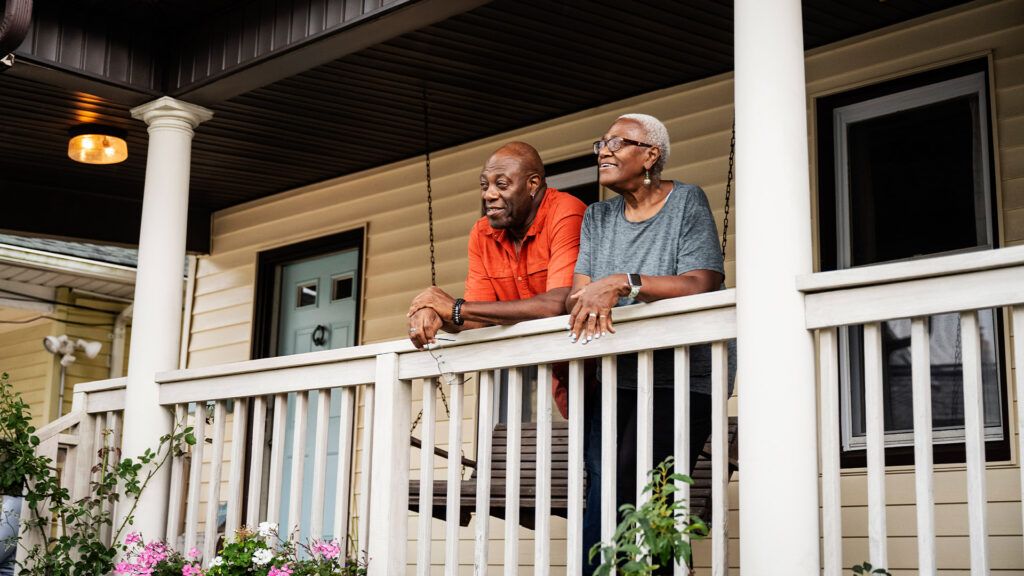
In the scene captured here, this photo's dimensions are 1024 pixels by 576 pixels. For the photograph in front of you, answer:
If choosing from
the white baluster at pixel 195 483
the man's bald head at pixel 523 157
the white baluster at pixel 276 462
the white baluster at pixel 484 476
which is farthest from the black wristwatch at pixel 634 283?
the white baluster at pixel 195 483

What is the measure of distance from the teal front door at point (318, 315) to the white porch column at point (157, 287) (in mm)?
1910

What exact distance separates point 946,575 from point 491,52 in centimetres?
306

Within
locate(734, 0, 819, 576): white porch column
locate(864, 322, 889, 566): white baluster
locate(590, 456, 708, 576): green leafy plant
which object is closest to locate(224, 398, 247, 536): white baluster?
locate(590, 456, 708, 576): green leafy plant

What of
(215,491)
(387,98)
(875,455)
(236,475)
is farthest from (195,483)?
(875,455)

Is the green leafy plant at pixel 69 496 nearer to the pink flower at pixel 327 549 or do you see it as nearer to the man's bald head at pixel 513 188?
the pink flower at pixel 327 549

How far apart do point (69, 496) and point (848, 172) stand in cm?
379

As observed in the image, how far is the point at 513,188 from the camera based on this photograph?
13.3 feet

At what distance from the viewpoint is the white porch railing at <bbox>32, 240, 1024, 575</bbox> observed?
114 inches

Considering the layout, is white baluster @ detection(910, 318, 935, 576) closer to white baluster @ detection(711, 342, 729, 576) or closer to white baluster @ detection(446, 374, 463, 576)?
white baluster @ detection(711, 342, 729, 576)

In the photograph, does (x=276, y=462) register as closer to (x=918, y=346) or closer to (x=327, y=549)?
(x=327, y=549)

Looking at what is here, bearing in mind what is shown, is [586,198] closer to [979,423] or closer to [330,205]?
[330,205]

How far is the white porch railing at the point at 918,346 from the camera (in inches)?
111

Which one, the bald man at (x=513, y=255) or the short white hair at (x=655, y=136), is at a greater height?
the short white hair at (x=655, y=136)

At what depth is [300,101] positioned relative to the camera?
6.34 metres
